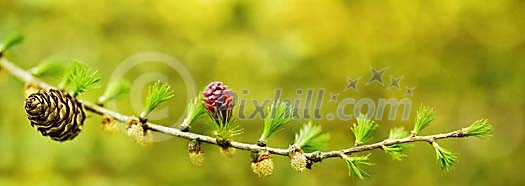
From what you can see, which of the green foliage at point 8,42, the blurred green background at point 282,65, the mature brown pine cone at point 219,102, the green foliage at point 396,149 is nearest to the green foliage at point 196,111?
the mature brown pine cone at point 219,102

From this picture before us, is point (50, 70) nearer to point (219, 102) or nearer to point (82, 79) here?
point (82, 79)

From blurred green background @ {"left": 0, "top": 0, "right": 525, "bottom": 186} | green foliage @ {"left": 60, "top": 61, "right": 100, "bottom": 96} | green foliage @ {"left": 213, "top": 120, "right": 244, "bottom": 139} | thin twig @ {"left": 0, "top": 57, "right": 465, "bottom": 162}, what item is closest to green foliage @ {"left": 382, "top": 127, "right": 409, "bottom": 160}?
thin twig @ {"left": 0, "top": 57, "right": 465, "bottom": 162}

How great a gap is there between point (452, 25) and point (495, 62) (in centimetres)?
11

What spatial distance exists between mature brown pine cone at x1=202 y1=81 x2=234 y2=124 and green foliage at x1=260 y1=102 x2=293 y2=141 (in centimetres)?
3

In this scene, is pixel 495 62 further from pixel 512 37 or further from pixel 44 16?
pixel 44 16

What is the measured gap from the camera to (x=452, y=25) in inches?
49.1

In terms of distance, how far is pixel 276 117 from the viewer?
0.49m

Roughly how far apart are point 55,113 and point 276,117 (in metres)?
0.16

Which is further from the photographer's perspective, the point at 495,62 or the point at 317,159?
the point at 495,62

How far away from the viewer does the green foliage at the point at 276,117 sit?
0.48 metres

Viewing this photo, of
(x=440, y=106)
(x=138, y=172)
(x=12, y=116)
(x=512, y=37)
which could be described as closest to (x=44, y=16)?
(x=12, y=116)

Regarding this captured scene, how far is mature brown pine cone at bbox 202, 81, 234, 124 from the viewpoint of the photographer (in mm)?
475

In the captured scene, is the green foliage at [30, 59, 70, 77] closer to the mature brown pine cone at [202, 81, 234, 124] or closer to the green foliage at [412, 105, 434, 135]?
the mature brown pine cone at [202, 81, 234, 124]

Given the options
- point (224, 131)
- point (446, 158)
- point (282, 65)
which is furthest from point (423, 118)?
point (282, 65)
